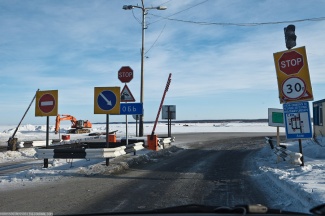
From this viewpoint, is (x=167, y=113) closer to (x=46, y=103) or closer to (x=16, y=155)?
(x=16, y=155)

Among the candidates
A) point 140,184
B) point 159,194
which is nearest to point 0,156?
point 140,184

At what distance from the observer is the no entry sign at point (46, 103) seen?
1181cm

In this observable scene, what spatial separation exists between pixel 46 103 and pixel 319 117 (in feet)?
62.8

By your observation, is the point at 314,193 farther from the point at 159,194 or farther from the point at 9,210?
the point at 9,210

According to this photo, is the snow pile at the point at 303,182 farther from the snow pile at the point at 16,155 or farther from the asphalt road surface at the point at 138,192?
the snow pile at the point at 16,155

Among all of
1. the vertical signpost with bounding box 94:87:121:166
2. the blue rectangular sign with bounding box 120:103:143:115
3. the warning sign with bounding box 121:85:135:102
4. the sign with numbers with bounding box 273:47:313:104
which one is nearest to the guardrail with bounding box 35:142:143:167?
the vertical signpost with bounding box 94:87:121:166

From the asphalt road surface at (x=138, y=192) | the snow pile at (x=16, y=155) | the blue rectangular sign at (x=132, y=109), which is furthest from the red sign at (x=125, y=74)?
the snow pile at (x=16, y=155)

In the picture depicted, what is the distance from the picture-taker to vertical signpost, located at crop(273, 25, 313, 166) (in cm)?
1027

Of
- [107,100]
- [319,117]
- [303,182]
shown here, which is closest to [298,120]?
[303,182]

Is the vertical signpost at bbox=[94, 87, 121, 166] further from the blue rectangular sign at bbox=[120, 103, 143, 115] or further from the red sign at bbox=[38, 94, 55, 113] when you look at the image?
the blue rectangular sign at bbox=[120, 103, 143, 115]

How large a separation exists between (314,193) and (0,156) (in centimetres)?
1469

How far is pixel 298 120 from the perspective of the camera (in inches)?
417

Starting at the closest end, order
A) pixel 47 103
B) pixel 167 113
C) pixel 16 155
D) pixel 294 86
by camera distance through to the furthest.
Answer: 1. pixel 294 86
2. pixel 47 103
3. pixel 16 155
4. pixel 167 113

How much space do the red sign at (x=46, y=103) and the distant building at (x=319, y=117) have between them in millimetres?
17620
